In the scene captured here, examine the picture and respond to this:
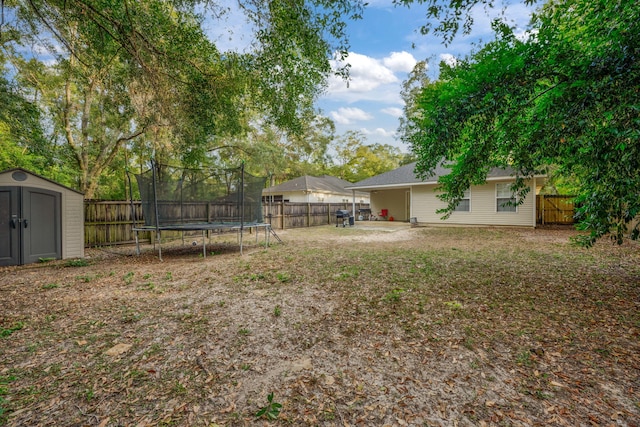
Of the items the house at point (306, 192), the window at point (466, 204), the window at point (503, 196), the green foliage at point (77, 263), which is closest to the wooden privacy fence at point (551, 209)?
the window at point (503, 196)

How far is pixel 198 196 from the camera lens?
822 centimetres

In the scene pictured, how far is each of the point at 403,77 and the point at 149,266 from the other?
22.2m

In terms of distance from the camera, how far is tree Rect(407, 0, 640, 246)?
2826 mm

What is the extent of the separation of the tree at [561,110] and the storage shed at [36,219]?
7.98 metres

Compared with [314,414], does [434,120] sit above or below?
above

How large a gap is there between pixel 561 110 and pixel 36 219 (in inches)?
378

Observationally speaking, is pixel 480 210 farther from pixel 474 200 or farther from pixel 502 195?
pixel 502 195

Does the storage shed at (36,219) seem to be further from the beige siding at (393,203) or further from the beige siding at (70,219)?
the beige siding at (393,203)

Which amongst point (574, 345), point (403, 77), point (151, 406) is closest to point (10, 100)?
point (151, 406)

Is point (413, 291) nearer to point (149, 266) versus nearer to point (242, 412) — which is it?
point (242, 412)

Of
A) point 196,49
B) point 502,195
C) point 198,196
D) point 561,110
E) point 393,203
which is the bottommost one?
point 198,196

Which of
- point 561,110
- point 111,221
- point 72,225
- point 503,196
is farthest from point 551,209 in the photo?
point 72,225

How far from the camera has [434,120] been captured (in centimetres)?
388

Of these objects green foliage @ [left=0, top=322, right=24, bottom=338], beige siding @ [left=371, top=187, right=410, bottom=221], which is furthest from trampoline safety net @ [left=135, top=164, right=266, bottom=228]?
beige siding @ [left=371, top=187, right=410, bottom=221]
